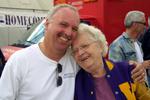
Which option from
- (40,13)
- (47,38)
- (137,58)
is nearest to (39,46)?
(47,38)

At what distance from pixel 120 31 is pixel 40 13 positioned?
340 inches

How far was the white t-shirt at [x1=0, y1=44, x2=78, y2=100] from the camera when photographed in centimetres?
277

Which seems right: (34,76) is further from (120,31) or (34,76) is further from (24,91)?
(120,31)

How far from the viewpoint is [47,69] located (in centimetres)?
284

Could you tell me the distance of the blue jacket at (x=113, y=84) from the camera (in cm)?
288

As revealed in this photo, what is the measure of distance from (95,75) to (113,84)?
0.52 feet

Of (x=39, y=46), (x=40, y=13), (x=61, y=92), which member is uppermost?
(x=39, y=46)

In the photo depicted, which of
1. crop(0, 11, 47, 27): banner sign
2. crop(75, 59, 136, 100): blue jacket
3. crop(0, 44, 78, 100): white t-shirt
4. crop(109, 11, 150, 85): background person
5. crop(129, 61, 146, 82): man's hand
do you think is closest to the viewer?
crop(0, 44, 78, 100): white t-shirt

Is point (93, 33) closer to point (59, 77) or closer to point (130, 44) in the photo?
point (59, 77)

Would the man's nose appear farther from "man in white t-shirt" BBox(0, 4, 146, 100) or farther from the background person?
the background person

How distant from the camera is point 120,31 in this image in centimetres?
721

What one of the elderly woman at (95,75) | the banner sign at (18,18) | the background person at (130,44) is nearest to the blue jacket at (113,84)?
the elderly woman at (95,75)

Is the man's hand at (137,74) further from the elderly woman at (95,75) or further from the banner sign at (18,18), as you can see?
the banner sign at (18,18)

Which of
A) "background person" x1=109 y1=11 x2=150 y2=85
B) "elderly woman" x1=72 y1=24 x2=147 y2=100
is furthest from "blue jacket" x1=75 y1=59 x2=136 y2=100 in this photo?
"background person" x1=109 y1=11 x2=150 y2=85
